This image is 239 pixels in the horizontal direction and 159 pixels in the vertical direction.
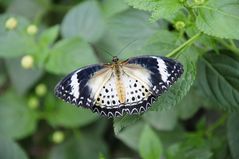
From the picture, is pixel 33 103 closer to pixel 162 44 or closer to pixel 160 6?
pixel 162 44

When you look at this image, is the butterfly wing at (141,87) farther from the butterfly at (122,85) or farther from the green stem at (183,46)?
the green stem at (183,46)

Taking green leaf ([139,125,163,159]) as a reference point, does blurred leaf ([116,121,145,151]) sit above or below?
above

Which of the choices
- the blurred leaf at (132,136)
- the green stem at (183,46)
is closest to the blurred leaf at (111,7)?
the blurred leaf at (132,136)

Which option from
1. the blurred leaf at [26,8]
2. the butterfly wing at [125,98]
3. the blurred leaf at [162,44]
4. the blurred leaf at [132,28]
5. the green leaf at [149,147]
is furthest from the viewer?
the blurred leaf at [26,8]

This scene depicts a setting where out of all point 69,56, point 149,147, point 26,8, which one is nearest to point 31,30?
point 69,56

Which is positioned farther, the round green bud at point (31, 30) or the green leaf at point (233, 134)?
the round green bud at point (31, 30)

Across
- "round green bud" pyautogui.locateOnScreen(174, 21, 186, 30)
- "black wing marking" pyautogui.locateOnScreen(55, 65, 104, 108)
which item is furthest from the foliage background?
"black wing marking" pyautogui.locateOnScreen(55, 65, 104, 108)

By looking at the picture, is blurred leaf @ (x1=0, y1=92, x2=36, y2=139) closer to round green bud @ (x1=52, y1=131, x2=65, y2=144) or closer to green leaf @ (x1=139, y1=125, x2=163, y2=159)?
round green bud @ (x1=52, y1=131, x2=65, y2=144)

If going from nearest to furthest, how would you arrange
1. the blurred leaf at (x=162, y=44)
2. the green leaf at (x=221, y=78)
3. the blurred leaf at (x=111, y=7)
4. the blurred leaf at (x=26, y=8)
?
the blurred leaf at (x=162, y=44) < the green leaf at (x=221, y=78) < the blurred leaf at (x=111, y=7) < the blurred leaf at (x=26, y=8)
